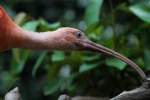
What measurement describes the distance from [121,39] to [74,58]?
13.3 inches

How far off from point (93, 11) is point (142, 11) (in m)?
0.31

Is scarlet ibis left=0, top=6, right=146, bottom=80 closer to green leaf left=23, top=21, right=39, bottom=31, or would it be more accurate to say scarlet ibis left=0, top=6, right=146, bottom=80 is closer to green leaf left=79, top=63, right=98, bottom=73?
green leaf left=79, top=63, right=98, bottom=73

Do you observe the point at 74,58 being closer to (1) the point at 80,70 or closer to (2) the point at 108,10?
(1) the point at 80,70

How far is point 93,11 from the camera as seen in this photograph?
3879mm

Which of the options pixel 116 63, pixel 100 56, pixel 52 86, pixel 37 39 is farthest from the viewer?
pixel 52 86

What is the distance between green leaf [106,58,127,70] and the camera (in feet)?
12.2

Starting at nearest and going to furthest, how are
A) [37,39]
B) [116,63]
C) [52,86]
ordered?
[37,39]
[116,63]
[52,86]

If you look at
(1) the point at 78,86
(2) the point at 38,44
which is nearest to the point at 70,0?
(1) the point at 78,86

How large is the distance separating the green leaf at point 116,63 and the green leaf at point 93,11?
0.93 ft

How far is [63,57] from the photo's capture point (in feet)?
13.0

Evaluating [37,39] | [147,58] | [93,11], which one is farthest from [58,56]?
[37,39]

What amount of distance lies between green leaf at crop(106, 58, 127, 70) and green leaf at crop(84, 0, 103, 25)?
285 mm

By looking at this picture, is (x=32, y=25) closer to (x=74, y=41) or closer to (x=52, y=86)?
(x=52, y=86)

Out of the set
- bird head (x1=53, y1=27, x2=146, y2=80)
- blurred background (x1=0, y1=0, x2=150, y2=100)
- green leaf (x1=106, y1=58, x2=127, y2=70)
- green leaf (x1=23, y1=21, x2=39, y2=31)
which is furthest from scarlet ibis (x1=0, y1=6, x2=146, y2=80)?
green leaf (x1=23, y1=21, x2=39, y2=31)
